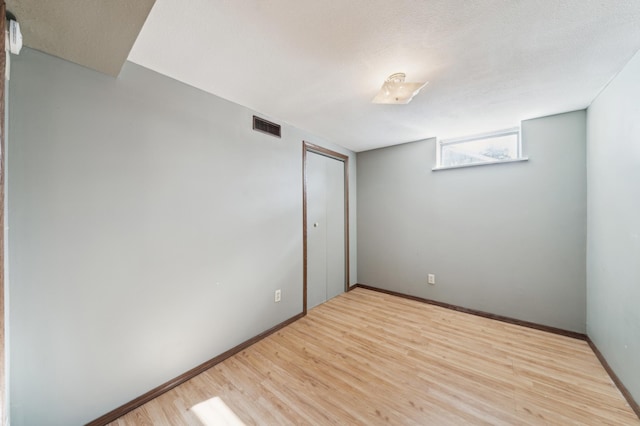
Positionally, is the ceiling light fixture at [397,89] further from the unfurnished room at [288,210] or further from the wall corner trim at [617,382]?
the wall corner trim at [617,382]

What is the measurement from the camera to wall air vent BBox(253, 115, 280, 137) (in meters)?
2.22

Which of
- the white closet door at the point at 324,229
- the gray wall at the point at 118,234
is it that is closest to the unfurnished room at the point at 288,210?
the gray wall at the point at 118,234

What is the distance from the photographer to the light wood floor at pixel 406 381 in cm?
140

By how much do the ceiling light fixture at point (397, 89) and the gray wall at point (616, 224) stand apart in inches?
49.9

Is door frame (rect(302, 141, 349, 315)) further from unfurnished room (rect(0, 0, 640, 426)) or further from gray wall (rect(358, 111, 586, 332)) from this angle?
gray wall (rect(358, 111, 586, 332))

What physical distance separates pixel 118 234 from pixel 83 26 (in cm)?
106

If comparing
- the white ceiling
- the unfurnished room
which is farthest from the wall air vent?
the white ceiling

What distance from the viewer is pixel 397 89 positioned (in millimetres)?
1567

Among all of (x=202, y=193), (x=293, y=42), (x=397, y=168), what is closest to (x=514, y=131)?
(x=397, y=168)

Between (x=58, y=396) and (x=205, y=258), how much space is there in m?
0.99

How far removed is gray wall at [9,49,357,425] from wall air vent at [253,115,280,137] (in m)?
0.10

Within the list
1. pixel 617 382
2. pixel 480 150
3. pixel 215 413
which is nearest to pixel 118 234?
pixel 215 413

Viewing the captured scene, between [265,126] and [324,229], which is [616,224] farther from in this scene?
[265,126]

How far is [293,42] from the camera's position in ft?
4.28
